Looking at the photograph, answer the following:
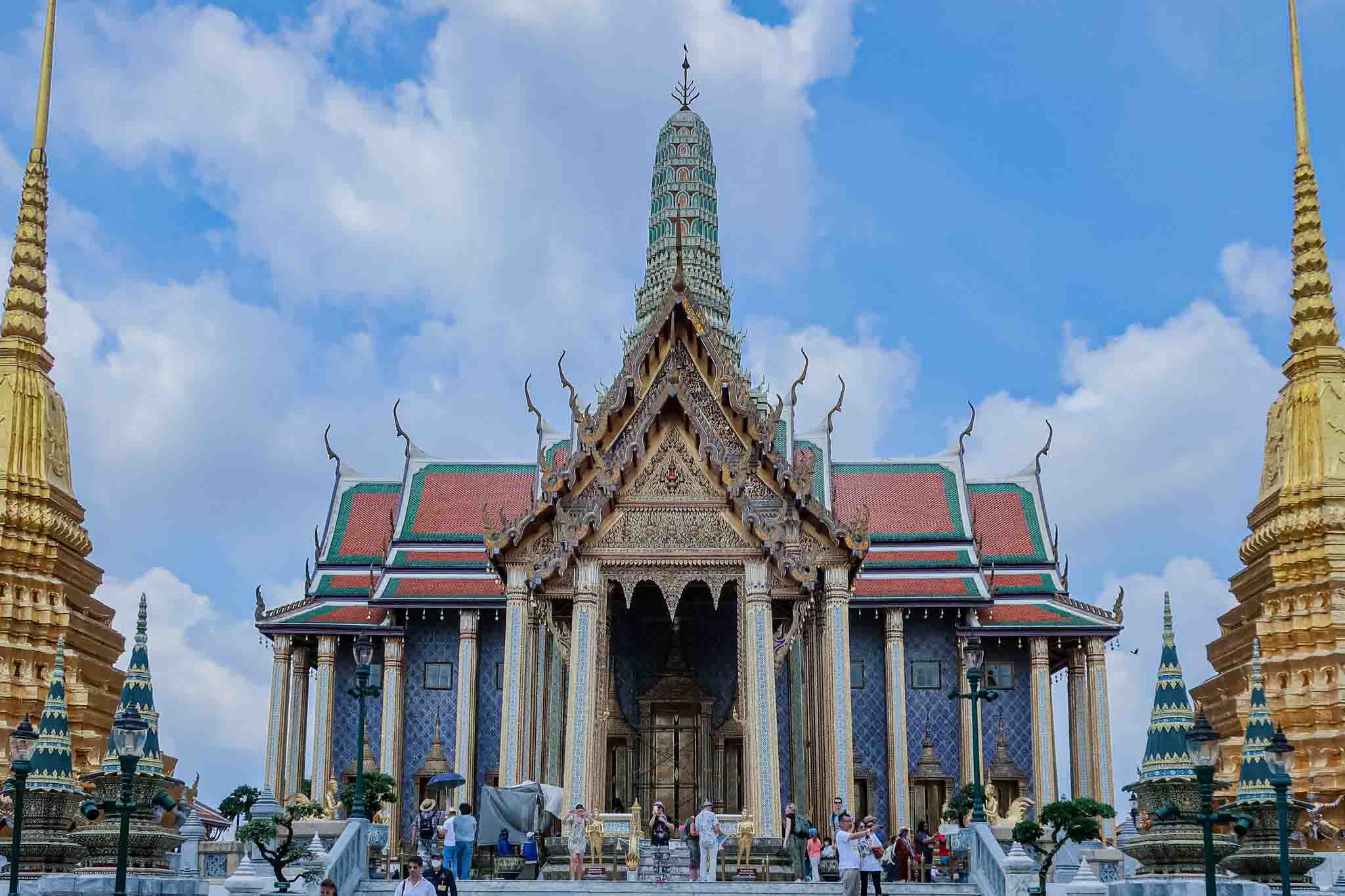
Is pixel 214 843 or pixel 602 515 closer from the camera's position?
pixel 214 843

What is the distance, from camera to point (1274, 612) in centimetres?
2984

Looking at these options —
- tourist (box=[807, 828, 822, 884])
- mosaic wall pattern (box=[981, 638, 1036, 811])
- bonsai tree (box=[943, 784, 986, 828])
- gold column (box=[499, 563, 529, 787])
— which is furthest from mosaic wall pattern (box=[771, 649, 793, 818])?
tourist (box=[807, 828, 822, 884])

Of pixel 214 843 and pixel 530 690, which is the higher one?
pixel 530 690

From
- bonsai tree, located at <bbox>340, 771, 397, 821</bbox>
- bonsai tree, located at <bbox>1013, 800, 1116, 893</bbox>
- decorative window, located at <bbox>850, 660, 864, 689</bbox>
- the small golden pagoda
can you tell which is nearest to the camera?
bonsai tree, located at <bbox>1013, 800, 1116, 893</bbox>

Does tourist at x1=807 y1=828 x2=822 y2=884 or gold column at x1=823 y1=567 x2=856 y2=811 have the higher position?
gold column at x1=823 y1=567 x2=856 y2=811

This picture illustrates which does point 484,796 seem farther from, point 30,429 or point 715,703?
point 30,429

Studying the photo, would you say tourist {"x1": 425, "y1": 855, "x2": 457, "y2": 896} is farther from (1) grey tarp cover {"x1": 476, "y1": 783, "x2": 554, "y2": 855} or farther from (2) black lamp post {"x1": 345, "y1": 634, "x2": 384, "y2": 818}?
(1) grey tarp cover {"x1": 476, "y1": 783, "x2": 554, "y2": 855}

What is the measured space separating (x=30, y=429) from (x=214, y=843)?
1267cm

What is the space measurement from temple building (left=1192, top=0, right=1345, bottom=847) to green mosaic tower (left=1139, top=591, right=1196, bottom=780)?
32.3 feet

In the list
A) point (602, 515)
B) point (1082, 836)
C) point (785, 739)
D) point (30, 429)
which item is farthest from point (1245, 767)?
point (30, 429)

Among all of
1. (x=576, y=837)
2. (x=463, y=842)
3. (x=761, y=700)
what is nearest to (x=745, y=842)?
(x=576, y=837)

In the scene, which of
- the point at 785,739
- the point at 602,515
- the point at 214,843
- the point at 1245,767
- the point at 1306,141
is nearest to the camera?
the point at 1245,767

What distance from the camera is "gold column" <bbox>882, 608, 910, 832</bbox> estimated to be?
1190 inches

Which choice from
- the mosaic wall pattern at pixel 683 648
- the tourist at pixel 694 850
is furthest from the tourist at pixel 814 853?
the mosaic wall pattern at pixel 683 648
